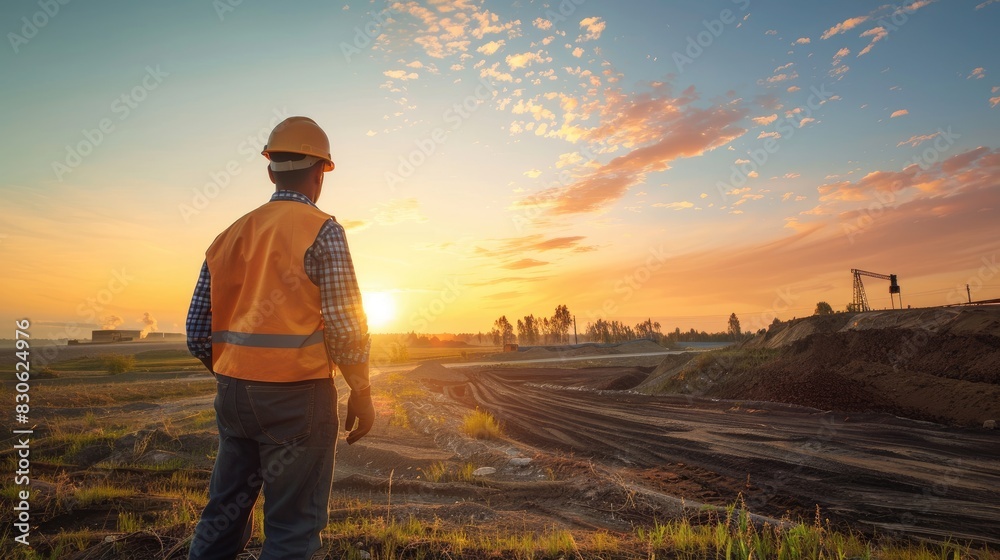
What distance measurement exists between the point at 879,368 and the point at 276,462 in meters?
24.7

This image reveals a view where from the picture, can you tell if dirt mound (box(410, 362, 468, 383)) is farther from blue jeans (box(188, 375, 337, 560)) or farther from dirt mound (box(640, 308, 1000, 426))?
blue jeans (box(188, 375, 337, 560))

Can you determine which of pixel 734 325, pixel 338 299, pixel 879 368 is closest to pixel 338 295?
pixel 338 299

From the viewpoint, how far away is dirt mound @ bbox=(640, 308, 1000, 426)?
16.5 meters

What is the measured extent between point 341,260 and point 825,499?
925cm

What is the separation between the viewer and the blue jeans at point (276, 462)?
2.36 m

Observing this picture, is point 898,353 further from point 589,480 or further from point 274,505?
point 274,505

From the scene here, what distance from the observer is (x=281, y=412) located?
2.37 m

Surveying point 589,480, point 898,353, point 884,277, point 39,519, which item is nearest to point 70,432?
point 39,519

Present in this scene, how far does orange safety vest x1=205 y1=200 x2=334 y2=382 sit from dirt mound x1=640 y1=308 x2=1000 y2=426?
1929 centimetres

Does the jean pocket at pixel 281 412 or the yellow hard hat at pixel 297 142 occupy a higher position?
the yellow hard hat at pixel 297 142

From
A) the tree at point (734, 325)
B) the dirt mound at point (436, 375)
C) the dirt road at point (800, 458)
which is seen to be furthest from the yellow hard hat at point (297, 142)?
the tree at point (734, 325)

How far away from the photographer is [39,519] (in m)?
5.43

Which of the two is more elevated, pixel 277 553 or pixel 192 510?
pixel 277 553

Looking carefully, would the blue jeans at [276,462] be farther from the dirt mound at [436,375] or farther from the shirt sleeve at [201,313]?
the dirt mound at [436,375]
